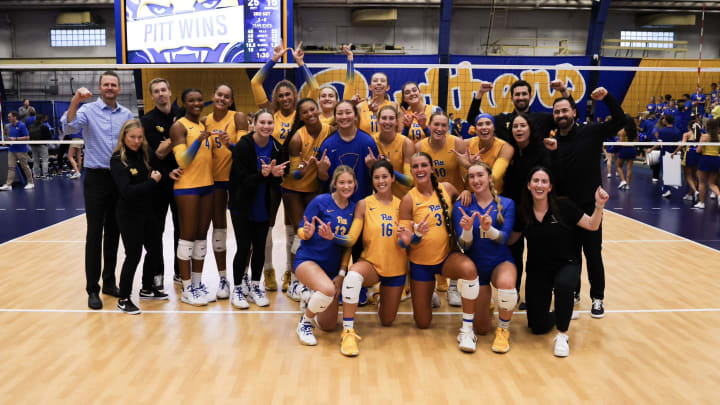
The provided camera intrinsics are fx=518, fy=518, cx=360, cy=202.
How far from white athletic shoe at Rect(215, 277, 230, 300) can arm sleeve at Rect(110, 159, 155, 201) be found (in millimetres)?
1147

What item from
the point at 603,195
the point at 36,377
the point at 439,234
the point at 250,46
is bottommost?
the point at 36,377

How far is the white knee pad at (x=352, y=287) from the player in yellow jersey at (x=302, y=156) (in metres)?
0.84

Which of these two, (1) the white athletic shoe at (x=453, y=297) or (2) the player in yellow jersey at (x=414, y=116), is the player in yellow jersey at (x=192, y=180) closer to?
(2) the player in yellow jersey at (x=414, y=116)

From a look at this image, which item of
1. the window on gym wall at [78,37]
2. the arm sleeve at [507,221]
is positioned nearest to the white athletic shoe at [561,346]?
the arm sleeve at [507,221]

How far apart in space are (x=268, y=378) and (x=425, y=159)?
6.27 ft

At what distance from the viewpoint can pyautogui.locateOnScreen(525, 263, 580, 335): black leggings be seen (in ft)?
→ 12.4

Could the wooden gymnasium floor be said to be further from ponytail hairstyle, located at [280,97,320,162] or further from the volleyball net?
the volleyball net

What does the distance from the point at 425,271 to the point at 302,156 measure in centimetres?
152

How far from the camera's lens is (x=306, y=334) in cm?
389

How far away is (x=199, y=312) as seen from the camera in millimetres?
4508

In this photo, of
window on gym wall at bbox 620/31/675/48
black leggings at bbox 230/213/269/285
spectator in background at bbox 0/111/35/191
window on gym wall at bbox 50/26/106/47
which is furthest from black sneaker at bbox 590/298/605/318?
window on gym wall at bbox 50/26/106/47

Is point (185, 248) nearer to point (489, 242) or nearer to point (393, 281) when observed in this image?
point (393, 281)

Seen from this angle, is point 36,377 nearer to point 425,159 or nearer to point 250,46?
point 425,159

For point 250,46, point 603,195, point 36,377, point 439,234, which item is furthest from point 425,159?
point 250,46
